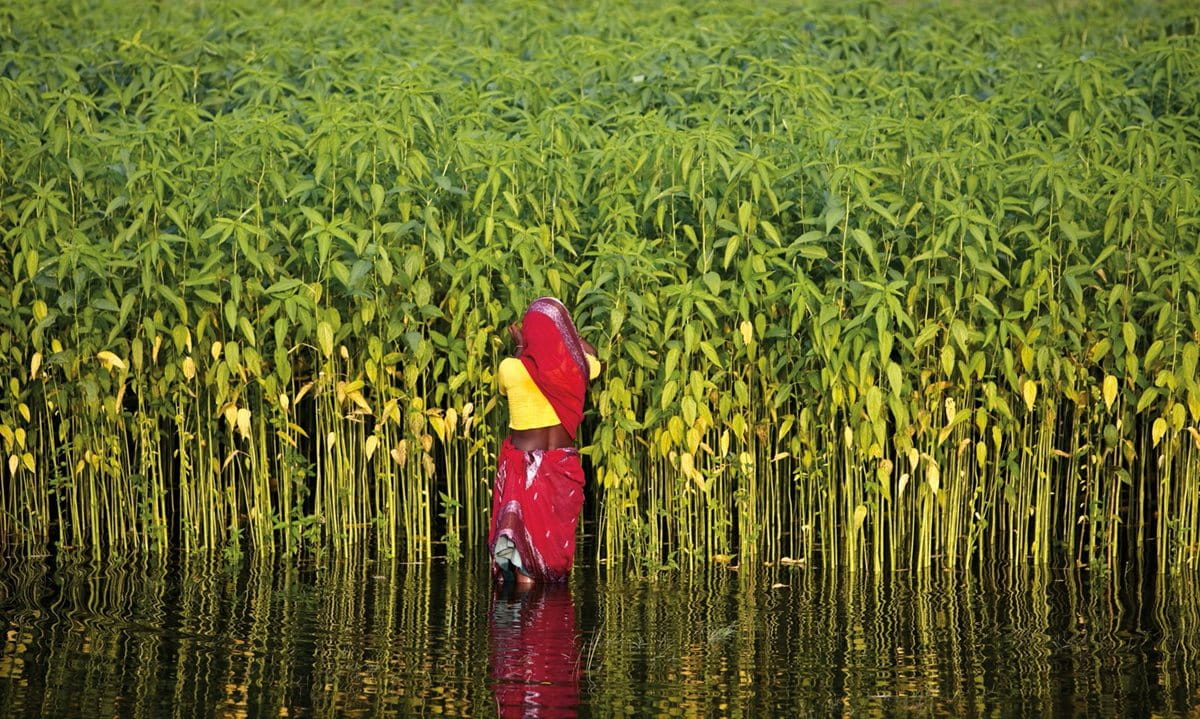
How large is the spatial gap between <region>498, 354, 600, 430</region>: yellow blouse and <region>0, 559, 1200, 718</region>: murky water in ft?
2.24

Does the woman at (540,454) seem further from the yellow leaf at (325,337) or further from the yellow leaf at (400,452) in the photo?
the yellow leaf at (325,337)

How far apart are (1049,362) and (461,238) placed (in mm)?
2439

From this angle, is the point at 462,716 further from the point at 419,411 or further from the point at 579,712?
the point at 419,411

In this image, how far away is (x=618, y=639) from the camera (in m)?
5.71

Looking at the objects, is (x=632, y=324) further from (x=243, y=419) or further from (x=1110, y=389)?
(x=1110, y=389)

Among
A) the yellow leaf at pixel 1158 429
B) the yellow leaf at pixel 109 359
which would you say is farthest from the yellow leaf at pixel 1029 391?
the yellow leaf at pixel 109 359

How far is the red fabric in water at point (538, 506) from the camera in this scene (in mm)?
6500

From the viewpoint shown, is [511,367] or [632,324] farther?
[632,324]

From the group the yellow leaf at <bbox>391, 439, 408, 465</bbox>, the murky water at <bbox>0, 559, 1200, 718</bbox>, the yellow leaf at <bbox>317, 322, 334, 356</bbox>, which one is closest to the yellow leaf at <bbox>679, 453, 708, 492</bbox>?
the murky water at <bbox>0, 559, 1200, 718</bbox>

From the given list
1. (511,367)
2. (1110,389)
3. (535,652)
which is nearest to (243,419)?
(511,367)

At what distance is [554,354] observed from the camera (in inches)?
250

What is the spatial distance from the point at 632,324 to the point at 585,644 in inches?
56.9

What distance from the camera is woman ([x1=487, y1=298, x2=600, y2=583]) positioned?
21.0 ft

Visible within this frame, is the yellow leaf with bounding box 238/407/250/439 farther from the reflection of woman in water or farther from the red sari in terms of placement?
the reflection of woman in water
